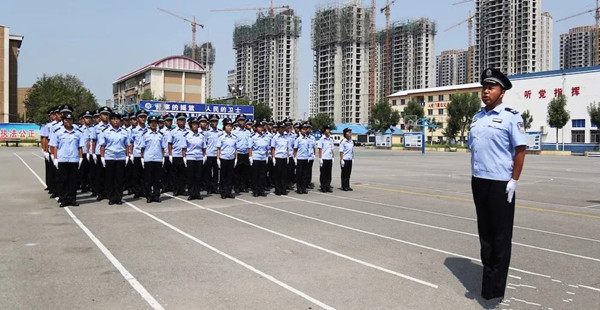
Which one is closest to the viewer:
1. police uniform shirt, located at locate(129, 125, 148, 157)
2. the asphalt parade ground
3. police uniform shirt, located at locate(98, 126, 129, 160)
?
the asphalt parade ground

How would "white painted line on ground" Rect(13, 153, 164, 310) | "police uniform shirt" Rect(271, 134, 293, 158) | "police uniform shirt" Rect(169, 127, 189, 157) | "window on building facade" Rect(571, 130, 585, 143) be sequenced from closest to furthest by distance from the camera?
"white painted line on ground" Rect(13, 153, 164, 310) → "police uniform shirt" Rect(169, 127, 189, 157) → "police uniform shirt" Rect(271, 134, 293, 158) → "window on building facade" Rect(571, 130, 585, 143)

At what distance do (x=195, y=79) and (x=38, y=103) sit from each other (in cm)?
3702

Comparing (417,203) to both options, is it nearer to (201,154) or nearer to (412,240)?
(412,240)

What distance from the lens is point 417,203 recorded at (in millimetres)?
11008

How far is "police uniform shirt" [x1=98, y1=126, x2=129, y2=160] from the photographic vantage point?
10633 mm

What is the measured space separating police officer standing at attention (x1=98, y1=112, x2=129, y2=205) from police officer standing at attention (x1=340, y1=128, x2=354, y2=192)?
572cm

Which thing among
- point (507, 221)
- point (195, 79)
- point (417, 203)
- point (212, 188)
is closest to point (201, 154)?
point (212, 188)

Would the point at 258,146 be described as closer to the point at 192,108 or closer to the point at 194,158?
the point at 194,158

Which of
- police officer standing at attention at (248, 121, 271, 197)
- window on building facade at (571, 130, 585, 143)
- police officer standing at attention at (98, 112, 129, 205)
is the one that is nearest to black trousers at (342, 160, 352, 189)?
police officer standing at attention at (248, 121, 271, 197)

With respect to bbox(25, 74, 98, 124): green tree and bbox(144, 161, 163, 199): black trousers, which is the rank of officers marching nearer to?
bbox(144, 161, 163, 199): black trousers

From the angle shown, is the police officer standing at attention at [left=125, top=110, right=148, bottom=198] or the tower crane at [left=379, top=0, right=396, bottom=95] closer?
the police officer standing at attention at [left=125, top=110, right=148, bottom=198]

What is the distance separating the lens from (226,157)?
11828 mm

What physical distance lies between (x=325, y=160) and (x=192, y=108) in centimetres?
1154

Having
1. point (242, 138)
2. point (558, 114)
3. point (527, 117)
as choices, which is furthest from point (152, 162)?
point (527, 117)
